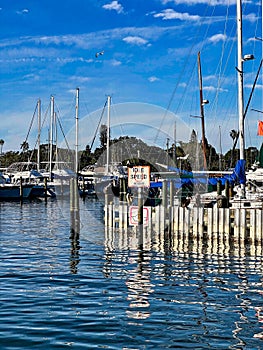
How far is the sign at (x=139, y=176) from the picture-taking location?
31.0 m

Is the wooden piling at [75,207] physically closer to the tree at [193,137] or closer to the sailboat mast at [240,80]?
the sailboat mast at [240,80]

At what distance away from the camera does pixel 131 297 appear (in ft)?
51.8

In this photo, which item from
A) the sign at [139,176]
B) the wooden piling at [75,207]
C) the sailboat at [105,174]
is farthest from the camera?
the sailboat at [105,174]

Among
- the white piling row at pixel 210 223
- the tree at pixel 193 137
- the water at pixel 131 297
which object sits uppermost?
the tree at pixel 193 137

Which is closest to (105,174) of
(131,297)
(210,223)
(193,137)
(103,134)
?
(103,134)

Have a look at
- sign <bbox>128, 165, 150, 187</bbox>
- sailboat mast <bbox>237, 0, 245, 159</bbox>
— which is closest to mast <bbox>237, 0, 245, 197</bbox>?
sailboat mast <bbox>237, 0, 245, 159</bbox>

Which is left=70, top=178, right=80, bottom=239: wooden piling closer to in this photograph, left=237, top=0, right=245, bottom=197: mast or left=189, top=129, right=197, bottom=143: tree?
left=237, top=0, right=245, bottom=197: mast

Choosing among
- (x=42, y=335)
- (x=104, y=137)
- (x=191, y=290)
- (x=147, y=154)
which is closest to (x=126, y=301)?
(x=191, y=290)

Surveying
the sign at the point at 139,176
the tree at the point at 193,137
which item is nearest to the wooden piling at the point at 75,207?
the sign at the point at 139,176

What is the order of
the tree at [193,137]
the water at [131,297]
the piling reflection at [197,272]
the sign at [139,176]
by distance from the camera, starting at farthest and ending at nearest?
the tree at [193,137]
the sign at [139,176]
the piling reflection at [197,272]
the water at [131,297]

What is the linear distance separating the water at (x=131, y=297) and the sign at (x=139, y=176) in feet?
16.6

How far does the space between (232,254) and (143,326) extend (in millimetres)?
11485

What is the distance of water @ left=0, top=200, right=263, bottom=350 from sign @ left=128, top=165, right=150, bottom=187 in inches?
199

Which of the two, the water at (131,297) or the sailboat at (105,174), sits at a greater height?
the sailboat at (105,174)
